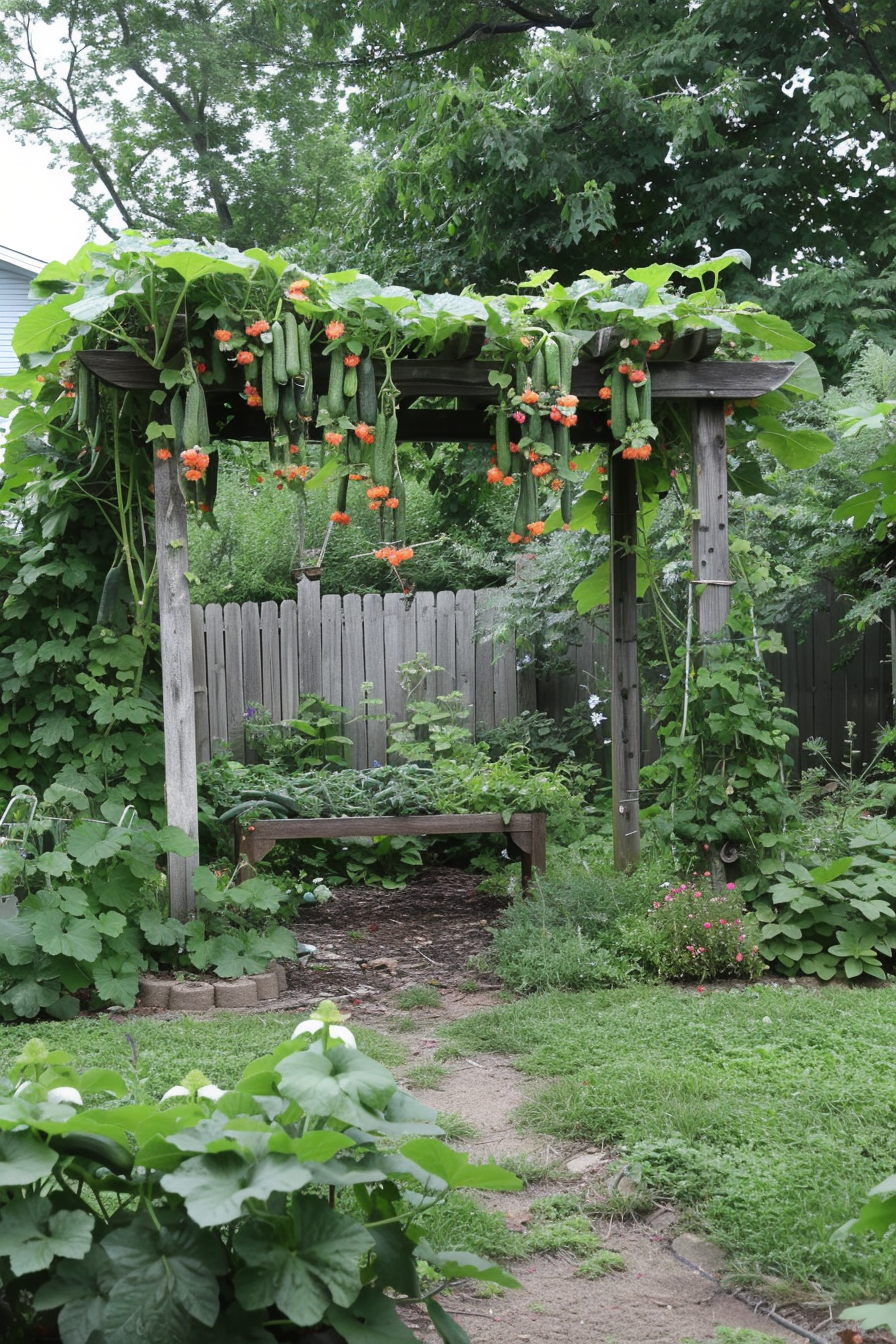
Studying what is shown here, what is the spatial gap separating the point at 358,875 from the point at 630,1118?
4083mm

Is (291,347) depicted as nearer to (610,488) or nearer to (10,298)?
(610,488)

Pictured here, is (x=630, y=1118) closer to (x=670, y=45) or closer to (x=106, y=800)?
(x=106, y=800)

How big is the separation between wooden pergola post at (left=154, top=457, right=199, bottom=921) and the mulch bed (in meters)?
0.67

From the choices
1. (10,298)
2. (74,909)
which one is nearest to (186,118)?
(10,298)

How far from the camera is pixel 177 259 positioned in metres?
4.00

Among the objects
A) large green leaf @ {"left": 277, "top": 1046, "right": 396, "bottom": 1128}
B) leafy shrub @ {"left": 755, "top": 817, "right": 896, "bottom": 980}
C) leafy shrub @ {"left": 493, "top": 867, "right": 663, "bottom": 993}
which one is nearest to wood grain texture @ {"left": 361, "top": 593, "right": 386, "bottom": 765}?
leafy shrub @ {"left": 493, "top": 867, "right": 663, "bottom": 993}

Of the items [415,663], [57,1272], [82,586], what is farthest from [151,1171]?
[415,663]

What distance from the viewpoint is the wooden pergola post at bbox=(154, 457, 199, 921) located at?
4.69 m

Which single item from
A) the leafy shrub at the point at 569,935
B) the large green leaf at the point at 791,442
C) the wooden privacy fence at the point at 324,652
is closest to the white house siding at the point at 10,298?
the wooden privacy fence at the point at 324,652

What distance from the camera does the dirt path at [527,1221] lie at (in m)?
2.13

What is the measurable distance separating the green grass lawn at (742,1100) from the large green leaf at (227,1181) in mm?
885

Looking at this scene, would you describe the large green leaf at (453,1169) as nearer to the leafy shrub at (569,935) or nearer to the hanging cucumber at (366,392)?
the leafy shrub at (569,935)

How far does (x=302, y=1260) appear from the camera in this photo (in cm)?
145

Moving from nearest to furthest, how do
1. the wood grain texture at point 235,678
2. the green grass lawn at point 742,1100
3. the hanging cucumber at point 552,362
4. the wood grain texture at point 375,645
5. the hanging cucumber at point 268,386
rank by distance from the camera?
the green grass lawn at point 742,1100 < the hanging cucumber at point 268,386 < the hanging cucumber at point 552,362 < the wood grain texture at point 235,678 < the wood grain texture at point 375,645
